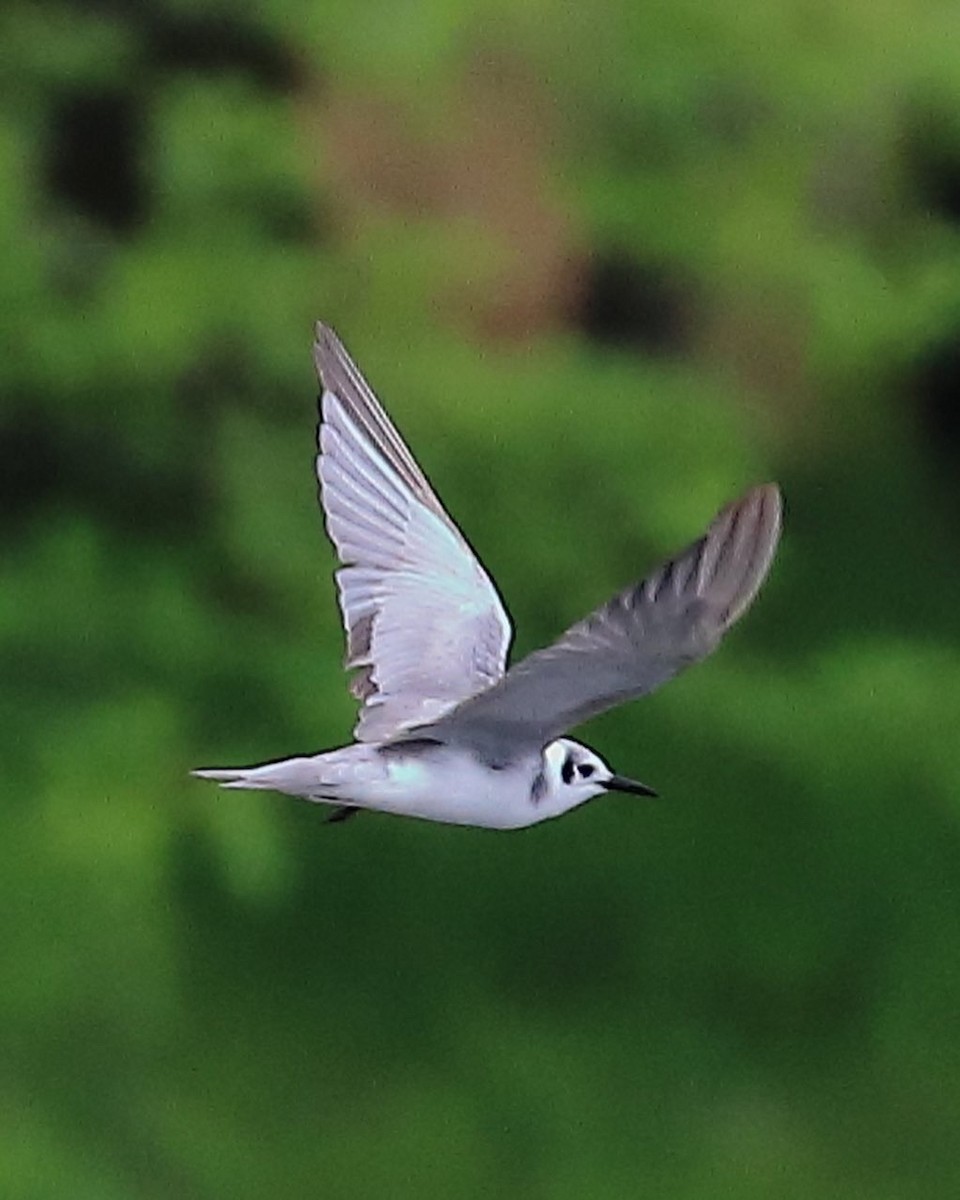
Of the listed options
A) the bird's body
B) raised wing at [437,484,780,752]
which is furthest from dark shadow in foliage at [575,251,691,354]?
raised wing at [437,484,780,752]

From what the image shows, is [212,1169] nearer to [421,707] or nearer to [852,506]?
[852,506]

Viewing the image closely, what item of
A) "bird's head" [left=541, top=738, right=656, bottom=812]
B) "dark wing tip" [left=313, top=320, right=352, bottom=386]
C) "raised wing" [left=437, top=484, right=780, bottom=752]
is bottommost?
"bird's head" [left=541, top=738, right=656, bottom=812]

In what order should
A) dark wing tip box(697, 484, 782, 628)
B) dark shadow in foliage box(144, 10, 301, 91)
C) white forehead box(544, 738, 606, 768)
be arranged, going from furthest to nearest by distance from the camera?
dark shadow in foliage box(144, 10, 301, 91), white forehead box(544, 738, 606, 768), dark wing tip box(697, 484, 782, 628)

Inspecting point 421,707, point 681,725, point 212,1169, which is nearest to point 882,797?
point 681,725

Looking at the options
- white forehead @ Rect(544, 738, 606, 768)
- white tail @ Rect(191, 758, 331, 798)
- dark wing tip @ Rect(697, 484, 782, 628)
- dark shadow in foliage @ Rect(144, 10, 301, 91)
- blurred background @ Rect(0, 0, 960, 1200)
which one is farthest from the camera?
dark shadow in foliage @ Rect(144, 10, 301, 91)

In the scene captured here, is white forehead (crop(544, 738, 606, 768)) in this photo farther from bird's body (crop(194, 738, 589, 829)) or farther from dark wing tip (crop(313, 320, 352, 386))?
dark wing tip (crop(313, 320, 352, 386))

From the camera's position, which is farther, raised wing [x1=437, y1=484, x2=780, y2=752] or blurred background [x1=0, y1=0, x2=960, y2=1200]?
blurred background [x1=0, y1=0, x2=960, y2=1200]

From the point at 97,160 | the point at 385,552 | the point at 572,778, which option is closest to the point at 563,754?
the point at 572,778
